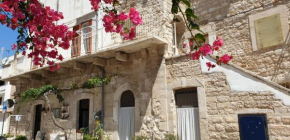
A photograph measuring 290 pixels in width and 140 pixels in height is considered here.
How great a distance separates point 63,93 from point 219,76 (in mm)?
6965

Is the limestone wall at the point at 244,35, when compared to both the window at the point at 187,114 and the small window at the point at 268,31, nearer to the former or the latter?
the small window at the point at 268,31

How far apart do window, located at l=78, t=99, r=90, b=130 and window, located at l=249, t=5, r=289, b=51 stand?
21.7ft

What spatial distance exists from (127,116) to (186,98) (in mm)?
2209

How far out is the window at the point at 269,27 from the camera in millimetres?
6562

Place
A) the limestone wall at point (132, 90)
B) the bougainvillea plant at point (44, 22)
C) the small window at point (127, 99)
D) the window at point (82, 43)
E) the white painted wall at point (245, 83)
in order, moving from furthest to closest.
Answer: the window at point (82, 43) < the small window at point (127, 99) < the limestone wall at point (132, 90) < the white painted wall at point (245, 83) < the bougainvillea plant at point (44, 22)

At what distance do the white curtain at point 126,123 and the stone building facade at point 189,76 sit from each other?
0.12 metres

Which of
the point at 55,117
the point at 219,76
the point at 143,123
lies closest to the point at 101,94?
the point at 143,123

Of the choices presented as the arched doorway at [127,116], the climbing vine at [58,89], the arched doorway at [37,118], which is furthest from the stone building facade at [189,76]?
the arched doorway at [37,118]

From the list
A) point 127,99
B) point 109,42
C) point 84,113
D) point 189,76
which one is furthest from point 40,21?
point 84,113

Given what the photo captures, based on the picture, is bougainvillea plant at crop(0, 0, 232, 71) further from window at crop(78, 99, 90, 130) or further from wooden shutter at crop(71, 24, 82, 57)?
wooden shutter at crop(71, 24, 82, 57)

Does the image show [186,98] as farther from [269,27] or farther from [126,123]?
[269,27]

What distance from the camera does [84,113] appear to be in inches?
374

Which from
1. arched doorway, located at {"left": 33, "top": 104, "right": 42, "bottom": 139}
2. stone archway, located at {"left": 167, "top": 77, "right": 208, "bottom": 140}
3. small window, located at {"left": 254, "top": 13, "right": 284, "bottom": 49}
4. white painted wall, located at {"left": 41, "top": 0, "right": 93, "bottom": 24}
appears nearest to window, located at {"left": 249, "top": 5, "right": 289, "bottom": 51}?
small window, located at {"left": 254, "top": 13, "right": 284, "bottom": 49}

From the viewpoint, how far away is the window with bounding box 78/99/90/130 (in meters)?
9.36
